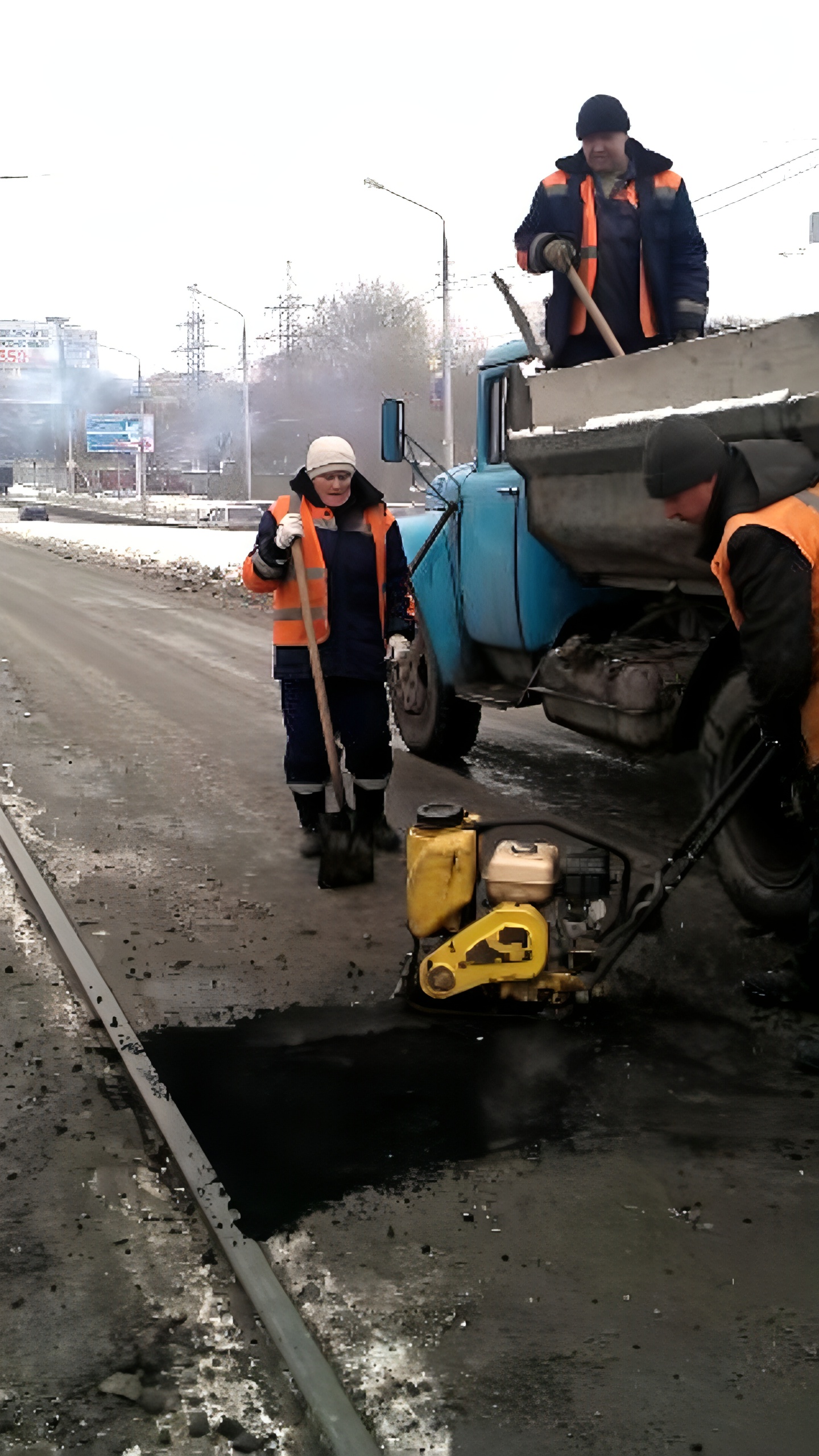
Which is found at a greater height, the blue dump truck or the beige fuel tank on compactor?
the blue dump truck

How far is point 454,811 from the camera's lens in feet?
14.7

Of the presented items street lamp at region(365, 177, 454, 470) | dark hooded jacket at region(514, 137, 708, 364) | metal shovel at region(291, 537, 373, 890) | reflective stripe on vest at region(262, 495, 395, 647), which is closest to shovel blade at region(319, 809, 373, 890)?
metal shovel at region(291, 537, 373, 890)

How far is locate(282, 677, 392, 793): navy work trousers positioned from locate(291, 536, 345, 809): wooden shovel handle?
0.32 ft

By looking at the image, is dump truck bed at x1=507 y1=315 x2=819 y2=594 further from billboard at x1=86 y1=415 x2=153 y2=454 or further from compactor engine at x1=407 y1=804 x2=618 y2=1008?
billboard at x1=86 y1=415 x2=153 y2=454

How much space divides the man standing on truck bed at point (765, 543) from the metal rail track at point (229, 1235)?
1.69 meters

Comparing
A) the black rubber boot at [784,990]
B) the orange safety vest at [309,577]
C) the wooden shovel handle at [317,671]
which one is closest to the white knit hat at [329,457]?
Result: the orange safety vest at [309,577]

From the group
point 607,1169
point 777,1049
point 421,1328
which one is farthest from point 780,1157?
point 421,1328

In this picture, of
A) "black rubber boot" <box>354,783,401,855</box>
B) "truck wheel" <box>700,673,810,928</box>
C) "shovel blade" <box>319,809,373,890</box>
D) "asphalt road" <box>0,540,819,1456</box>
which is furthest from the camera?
"black rubber boot" <box>354,783,401,855</box>

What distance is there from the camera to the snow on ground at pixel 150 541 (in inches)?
1000

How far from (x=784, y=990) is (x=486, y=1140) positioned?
1.23 metres

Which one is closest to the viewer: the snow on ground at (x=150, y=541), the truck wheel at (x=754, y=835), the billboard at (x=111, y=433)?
the truck wheel at (x=754, y=835)

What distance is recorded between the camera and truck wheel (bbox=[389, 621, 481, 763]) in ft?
Result: 25.2

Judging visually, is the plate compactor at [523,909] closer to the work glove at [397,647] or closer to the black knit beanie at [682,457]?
the black knit beanie at [682,457]

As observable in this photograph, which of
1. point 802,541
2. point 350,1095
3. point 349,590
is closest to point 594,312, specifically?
point 349,590
